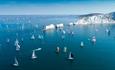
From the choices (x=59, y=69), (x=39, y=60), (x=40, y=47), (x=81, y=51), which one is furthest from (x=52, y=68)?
(x=40, y=47)

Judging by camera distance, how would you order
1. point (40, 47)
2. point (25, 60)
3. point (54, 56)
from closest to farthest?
1. point (25, 60)
2. point (54, 56)
3. point (40, 47)

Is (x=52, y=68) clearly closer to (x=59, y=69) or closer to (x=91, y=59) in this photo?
(x=59, y=69)

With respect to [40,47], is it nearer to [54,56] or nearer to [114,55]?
[54,56]

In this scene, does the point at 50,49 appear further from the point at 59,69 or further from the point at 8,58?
the point at 59,69

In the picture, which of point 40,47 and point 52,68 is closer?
point 52,68

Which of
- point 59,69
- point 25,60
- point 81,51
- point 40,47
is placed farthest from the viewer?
point 40,47

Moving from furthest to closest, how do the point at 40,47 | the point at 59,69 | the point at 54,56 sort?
the point at 40,47, the point at 54,56, the point at 59,69

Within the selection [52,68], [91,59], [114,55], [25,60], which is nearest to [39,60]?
[25,60]

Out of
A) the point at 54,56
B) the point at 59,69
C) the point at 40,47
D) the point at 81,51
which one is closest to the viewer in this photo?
the point at 59,69

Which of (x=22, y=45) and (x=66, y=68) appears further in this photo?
(x=22, y=45)
